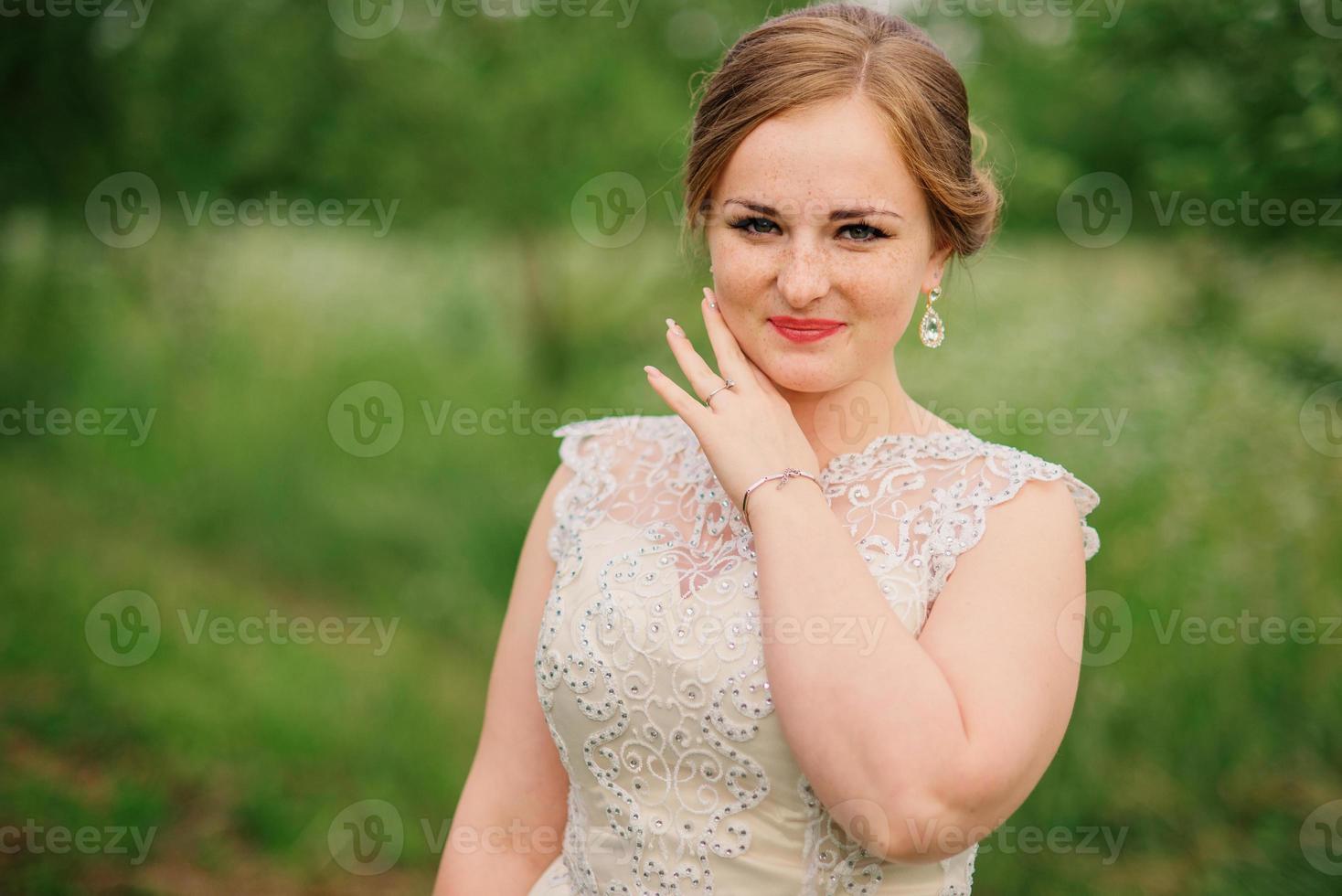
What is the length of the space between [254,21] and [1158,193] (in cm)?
351

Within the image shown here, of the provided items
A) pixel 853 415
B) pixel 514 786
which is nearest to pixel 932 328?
pixel 853 415

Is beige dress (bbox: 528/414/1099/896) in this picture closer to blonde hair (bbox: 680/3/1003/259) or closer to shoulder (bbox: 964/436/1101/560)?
shoulder (bbox: 964/436/1101/560)

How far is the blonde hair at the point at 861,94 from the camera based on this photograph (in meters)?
1.92

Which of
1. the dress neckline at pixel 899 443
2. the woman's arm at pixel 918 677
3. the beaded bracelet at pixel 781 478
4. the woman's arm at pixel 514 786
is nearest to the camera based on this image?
the woman's arm at pixel 918 677

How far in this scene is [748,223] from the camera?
1.97m

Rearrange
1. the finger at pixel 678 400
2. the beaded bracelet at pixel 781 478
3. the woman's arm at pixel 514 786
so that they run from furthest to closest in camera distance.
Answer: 1. the woman's arm at pixel 514 786
2. the finger at pixel 678 400
3. the beaded bracelet at pixel 781 478

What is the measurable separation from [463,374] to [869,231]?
13.3 feet

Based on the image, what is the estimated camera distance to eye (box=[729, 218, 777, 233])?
6.41 feet

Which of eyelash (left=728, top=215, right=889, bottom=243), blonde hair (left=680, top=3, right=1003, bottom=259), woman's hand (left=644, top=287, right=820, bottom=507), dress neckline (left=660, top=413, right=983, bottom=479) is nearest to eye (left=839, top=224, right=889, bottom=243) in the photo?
eyelash (left=728, top=215, right=889, bottom=243)

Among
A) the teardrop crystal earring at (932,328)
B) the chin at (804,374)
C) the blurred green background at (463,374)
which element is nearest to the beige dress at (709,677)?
the chin at (804,374)

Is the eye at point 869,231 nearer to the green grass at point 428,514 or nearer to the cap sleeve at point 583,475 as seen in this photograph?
the cap sleeve at point 583,475

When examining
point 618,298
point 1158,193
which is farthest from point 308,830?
point 1158,193

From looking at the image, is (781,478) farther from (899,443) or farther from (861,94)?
(861,94)

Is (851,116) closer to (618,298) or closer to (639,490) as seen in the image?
(639,490)
